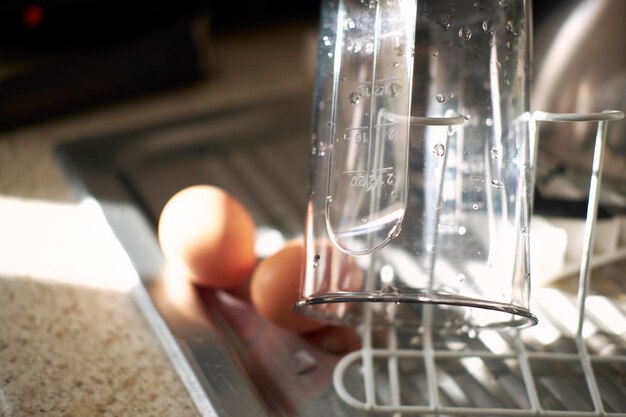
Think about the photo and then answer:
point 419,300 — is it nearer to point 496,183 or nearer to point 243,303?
point 496,183

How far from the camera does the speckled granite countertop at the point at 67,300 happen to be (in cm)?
63

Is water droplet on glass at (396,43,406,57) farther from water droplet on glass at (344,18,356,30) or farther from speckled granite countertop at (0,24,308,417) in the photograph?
speckled granite countertop at (0,24,308,417)

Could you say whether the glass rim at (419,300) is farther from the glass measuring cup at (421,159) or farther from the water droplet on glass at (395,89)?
the water droplet on glass at (395,89)

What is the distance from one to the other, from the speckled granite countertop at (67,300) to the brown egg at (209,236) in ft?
0.23

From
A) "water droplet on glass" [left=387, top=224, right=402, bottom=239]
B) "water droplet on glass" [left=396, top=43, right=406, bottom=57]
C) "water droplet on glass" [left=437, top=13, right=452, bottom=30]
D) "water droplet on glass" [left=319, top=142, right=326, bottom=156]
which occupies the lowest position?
"water droplet on glass" [left=387, top=224, right=402, bottom=239]

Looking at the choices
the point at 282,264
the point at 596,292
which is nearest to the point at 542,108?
the point at 596,292

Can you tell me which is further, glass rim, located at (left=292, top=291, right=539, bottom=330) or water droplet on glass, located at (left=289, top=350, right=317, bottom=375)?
water droplet on glass, located at (left=289, top=350, right=317, bottom=375)

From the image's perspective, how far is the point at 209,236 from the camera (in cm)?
70

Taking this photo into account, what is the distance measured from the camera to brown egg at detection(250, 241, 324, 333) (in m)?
0.67

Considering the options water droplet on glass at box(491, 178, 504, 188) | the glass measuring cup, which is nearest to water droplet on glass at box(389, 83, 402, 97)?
the glass measuring cup

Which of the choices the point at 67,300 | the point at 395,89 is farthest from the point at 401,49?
the point at 67,300

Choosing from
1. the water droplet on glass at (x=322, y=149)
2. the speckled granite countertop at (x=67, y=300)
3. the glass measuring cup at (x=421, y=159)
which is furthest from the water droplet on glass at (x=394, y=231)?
the speckled granite countertop at (x=67, y=300)

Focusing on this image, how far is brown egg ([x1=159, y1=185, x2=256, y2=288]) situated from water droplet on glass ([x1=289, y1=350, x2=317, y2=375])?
103mm

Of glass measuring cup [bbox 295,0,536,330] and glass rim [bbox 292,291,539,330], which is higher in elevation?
glass measuring cup [bbox 295,0,536,330]
